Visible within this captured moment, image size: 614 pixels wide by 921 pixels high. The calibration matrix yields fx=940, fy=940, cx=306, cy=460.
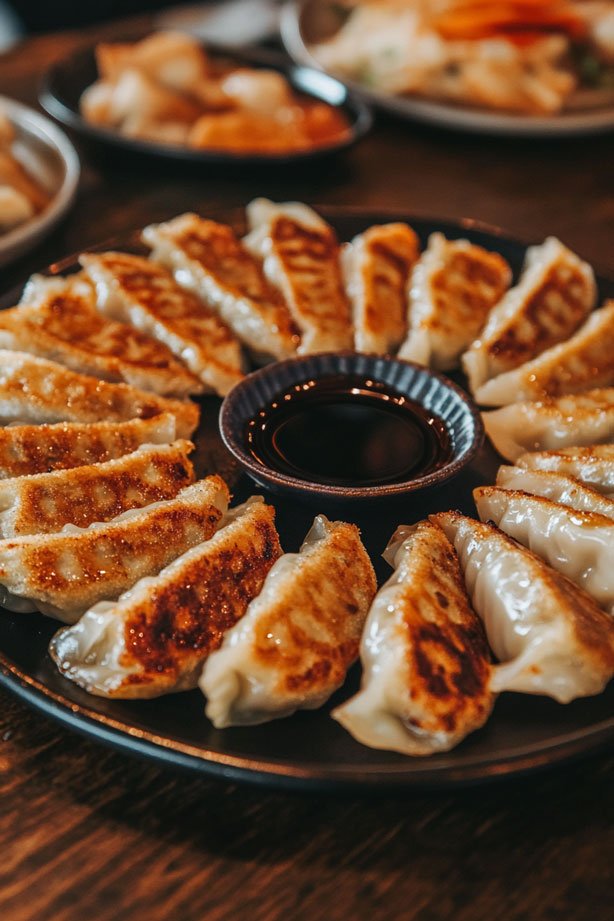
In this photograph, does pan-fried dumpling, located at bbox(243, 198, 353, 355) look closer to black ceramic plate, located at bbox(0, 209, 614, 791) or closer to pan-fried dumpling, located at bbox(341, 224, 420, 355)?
pan-fried dumpling, located at bbox(341, 224, 420, 355)

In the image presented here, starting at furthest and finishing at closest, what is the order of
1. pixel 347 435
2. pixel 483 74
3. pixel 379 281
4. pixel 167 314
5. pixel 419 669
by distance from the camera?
pixel 483 74, pixel 379 281, pixel 167 314, pixel 347 435, pixel 419 669

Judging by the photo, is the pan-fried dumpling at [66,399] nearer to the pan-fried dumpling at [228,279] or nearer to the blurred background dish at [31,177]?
the pan-fried dumpling at [228,279]

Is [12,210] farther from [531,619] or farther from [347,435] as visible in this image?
[531,619]

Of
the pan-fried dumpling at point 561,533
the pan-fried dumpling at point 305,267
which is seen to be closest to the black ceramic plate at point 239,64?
the pan-fried dumpling at point 305,267

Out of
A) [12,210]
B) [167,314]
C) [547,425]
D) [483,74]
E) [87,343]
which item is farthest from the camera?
[483,74]

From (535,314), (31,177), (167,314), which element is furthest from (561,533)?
(31,177)

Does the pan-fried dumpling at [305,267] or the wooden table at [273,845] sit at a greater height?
the pan-fried dumpling at [305,267]

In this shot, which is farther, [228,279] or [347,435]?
[228,279]
